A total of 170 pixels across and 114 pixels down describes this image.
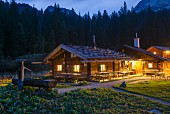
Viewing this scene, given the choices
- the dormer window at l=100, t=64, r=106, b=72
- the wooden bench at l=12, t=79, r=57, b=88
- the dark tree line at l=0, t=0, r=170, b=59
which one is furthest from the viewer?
the dark tree line at l=0, t=0, r=170, b=59

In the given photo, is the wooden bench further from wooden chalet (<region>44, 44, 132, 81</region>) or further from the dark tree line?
the dark tree line

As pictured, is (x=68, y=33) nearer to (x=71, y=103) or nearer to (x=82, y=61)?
(x=82, y=61)

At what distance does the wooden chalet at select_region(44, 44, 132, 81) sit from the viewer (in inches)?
1009

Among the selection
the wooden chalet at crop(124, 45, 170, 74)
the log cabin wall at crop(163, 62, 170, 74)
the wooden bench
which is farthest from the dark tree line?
the wooden bench

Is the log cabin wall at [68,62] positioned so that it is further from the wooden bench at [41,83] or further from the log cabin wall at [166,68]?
the log cabin wall at [166,68]

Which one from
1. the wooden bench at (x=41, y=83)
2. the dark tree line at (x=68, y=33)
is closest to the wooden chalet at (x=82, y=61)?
the wooden bench at (x=41, y=83)

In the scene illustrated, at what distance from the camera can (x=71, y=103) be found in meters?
11.7

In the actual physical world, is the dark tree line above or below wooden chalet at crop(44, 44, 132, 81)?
above

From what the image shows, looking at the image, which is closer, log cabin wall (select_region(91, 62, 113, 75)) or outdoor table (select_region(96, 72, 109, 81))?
outdoor table (select_region(96, 72, 109, 81))

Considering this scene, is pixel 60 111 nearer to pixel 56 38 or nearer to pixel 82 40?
pixel 56 38

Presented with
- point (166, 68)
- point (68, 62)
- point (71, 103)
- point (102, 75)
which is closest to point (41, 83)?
point (71, 103)

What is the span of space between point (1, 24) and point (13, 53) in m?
9.97

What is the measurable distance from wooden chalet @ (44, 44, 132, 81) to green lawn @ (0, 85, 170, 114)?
36.8 ft

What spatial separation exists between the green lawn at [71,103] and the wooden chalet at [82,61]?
442 inches
